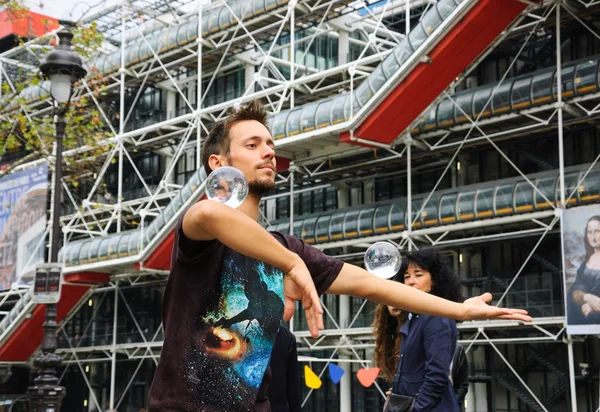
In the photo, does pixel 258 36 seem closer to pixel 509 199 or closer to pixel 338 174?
pixel 338 174

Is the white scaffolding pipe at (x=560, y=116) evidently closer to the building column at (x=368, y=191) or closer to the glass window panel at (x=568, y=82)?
the glass window panel at (x=568, y=82)

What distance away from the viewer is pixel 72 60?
12281 millimetres

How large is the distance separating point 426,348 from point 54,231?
7168 millimetres

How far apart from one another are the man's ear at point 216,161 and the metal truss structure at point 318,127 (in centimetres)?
1627

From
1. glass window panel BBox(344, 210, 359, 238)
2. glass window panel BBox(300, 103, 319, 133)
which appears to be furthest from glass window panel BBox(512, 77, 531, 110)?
glass window panel BBox(344, 210, 359, 238)

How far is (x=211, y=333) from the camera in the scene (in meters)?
2.85

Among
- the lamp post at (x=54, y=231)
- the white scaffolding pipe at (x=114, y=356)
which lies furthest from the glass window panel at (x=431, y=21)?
the white scaffolding pipe at (x=114, y=356)

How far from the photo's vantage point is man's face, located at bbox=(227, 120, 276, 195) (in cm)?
302

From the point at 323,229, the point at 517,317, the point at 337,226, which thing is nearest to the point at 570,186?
the point at 337,226

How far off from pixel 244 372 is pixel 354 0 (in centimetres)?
2497

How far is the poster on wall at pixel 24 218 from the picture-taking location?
20872 mm

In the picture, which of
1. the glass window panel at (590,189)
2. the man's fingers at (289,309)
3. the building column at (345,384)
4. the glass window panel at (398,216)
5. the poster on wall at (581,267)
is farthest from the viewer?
the building column at (345,384)

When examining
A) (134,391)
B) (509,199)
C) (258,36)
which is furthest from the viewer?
(134,391)

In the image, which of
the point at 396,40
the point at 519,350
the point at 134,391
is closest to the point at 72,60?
the point at 519,350
